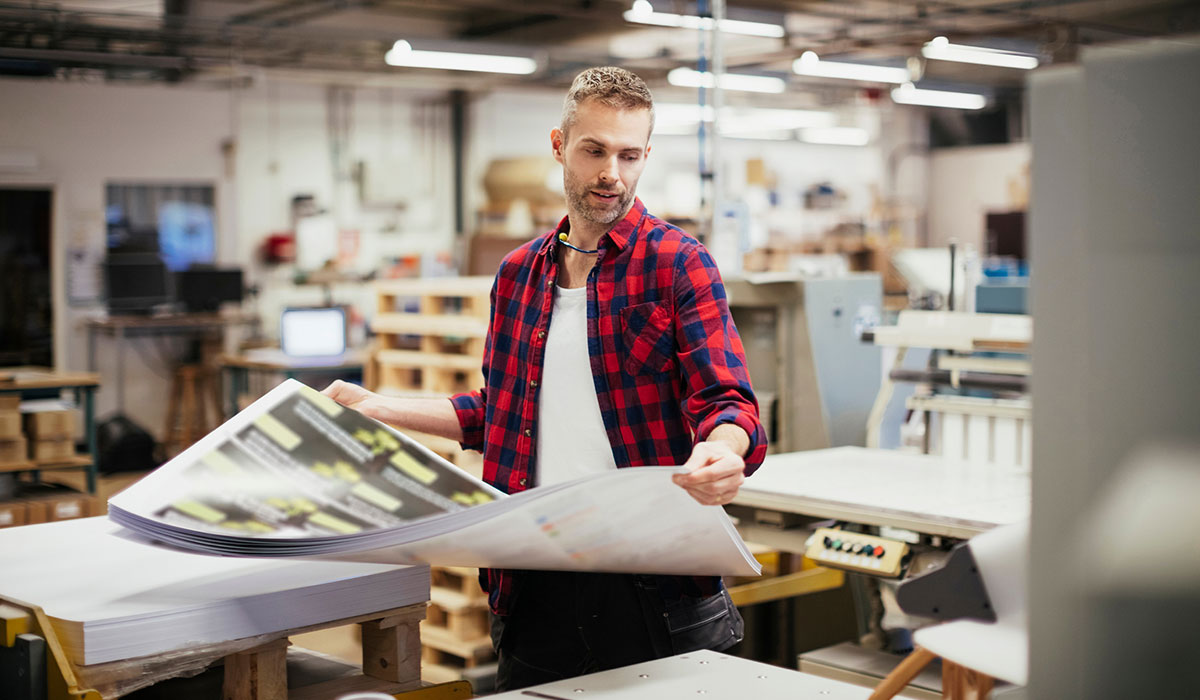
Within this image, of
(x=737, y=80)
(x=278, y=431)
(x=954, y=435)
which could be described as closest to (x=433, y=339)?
(x=954, y=435)

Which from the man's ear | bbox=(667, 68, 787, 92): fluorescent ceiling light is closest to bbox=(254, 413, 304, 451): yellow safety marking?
the man's ear

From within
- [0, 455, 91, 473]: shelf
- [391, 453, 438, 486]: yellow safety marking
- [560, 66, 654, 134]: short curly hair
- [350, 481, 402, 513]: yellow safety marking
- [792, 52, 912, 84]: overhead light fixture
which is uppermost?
[792, 52, 912, 84]: overhead light fixture

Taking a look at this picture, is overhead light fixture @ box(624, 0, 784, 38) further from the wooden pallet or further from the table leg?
the table leg

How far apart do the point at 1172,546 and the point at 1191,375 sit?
0.12 m

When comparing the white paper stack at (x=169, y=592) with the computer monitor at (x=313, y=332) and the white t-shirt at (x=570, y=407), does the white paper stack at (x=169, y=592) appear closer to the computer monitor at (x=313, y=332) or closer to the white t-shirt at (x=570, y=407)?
the white t-shirt at (x=570, y=407)

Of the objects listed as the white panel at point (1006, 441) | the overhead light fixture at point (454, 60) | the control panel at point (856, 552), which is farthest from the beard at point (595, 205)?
the overhead light fixture at point (454, 60)

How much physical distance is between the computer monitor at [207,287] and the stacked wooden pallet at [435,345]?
579 cm

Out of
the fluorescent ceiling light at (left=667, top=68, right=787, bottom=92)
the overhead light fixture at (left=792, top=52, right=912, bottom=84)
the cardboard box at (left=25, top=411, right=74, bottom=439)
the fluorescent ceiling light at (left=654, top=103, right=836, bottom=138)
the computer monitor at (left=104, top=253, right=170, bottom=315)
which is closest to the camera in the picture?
the cardboard box at (left=25, top=411, right=74, bottom=439)

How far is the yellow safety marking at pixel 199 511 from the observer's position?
1.36m

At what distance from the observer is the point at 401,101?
12180 mm

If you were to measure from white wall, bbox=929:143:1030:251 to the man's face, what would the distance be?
13.6 meters

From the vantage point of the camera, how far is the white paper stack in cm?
133

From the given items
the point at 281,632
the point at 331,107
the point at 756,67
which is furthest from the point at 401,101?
the point at 281,632

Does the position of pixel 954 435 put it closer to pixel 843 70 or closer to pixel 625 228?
pixel 625 228
